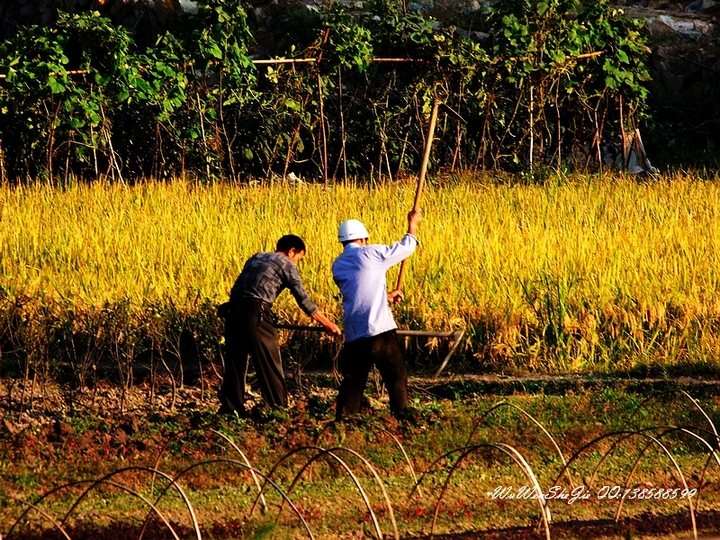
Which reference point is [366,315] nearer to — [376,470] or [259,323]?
[259,323]

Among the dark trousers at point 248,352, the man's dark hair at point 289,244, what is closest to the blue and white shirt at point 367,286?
the man's dark hair at point 289,244

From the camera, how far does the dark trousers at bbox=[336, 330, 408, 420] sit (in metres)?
7.46

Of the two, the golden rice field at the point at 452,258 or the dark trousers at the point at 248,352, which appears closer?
the dark trousers at the point at 248,352

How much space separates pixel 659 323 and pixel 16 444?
4.61 meters

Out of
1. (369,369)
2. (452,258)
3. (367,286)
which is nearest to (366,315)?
(367,286)

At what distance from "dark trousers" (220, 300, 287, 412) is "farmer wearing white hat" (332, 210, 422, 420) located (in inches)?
21.9

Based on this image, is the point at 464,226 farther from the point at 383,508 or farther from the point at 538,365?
the point at 383,508

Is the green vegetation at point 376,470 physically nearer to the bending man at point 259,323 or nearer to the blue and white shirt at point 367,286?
the bending man at point 259,323

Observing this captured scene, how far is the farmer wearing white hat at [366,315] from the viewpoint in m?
7.41

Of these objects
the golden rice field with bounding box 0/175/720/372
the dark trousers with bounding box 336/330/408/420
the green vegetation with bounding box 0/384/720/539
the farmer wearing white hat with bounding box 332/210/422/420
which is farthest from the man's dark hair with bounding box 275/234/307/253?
the golden rice field with bounding box 0/175/720/372

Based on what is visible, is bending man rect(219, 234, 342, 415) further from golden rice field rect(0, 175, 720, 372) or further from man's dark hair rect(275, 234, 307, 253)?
golden rice field rect(0, 175, 720, 372)

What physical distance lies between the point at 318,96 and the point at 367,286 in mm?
8043

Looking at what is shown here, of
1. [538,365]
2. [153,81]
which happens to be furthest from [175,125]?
[538,365]

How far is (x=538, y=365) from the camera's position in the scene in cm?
889
